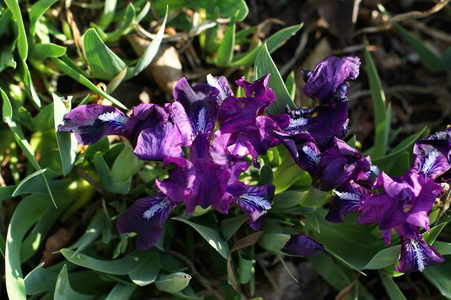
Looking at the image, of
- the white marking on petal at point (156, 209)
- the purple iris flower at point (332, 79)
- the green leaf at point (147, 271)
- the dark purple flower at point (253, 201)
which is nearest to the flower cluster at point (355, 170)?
the purple iris flower at point (332, 79)

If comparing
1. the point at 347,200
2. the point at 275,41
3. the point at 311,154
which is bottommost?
the point at 347,200

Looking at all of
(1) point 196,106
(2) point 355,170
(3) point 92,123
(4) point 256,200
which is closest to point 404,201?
(2) point 355,170

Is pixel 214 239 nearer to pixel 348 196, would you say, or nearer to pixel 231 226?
pixel 231 226

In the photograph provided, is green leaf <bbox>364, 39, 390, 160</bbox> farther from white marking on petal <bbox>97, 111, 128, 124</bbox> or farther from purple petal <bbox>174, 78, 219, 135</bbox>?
white marking on petal <bbox>97, 111, 128, 124</bbox>

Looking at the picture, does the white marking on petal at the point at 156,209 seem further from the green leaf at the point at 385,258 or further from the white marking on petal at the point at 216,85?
the green leaf at the point at 385,258

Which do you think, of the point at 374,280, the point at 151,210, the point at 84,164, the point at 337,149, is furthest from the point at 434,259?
the point at 84,164

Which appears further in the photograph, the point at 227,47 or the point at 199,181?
the point at 227,47

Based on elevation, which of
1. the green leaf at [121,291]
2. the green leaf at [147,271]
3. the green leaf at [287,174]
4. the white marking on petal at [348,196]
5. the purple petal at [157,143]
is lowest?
the green leaf at [121,291]

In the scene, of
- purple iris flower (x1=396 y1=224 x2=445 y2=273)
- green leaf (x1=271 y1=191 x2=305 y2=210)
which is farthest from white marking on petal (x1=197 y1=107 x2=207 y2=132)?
purple iris flower (x1=396 y1=224 x2=445 y2=273)

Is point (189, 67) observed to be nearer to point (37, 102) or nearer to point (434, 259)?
point (37, 102)
